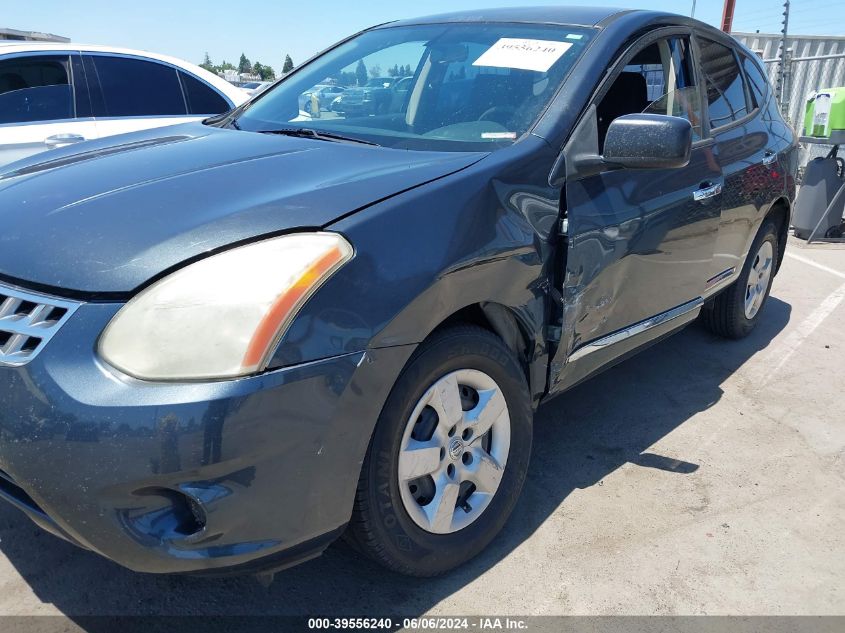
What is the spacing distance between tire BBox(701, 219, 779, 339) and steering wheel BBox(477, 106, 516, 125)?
225cm

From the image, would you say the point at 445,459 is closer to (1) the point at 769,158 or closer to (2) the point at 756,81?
(1) the point at 769,158

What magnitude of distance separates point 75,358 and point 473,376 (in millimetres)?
1105

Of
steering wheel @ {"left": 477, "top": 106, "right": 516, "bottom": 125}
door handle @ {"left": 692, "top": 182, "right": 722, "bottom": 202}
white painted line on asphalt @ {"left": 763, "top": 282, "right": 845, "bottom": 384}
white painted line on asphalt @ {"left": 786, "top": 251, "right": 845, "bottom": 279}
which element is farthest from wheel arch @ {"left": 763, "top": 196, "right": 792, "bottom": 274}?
steering wheel @ {"left": 477, "top": 106, "right": 516, "bottom": 125}

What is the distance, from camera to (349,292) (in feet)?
5.77

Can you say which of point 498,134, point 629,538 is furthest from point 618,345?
point 498,134

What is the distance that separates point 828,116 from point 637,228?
574 centimetres

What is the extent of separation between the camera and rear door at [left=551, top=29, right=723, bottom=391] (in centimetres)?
253

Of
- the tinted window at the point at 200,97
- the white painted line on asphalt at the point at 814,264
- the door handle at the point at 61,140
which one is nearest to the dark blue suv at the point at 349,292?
the door handle at the point at 61,140

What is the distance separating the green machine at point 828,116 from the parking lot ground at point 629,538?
170 inches

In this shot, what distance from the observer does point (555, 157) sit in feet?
7.91

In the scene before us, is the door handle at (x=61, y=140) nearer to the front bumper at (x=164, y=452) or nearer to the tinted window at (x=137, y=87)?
the tinted window at (x=137, y=87)

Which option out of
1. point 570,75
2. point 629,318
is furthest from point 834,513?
point 570,75

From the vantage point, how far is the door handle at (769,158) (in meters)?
3.97

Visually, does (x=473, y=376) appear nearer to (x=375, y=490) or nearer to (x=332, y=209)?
(x=375, y=490)
